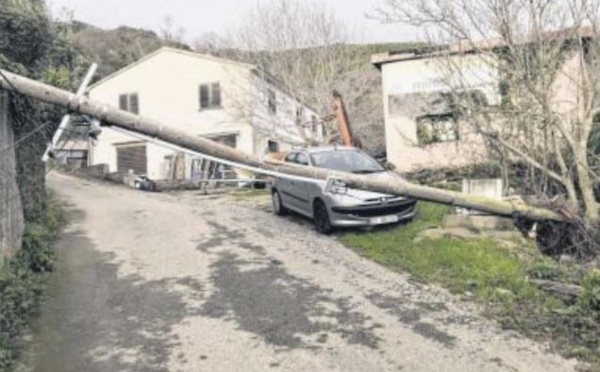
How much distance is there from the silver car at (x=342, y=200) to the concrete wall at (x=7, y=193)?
5331 mm

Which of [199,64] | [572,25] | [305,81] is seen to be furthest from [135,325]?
[199,64]

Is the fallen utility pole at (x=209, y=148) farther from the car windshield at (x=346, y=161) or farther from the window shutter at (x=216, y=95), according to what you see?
the window shutter at (x=216, y=95)

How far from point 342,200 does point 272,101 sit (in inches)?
745

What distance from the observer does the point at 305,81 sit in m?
30.5

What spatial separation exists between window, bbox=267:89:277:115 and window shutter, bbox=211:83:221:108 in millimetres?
2584

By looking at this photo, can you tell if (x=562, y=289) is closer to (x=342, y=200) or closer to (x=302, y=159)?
(x=342, y=200)

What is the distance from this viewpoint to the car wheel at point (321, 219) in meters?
13.4

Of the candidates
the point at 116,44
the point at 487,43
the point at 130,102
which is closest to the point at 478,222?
the point at 487,43

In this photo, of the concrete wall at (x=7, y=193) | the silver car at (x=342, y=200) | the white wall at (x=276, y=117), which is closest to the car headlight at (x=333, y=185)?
the silver car at (x=342, y=200)

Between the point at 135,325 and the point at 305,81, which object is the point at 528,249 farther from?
the point at 305,81

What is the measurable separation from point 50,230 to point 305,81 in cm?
1895

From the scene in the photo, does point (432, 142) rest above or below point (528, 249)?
above

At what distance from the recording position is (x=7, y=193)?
31.1ft

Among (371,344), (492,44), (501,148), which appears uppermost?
(492,44)
